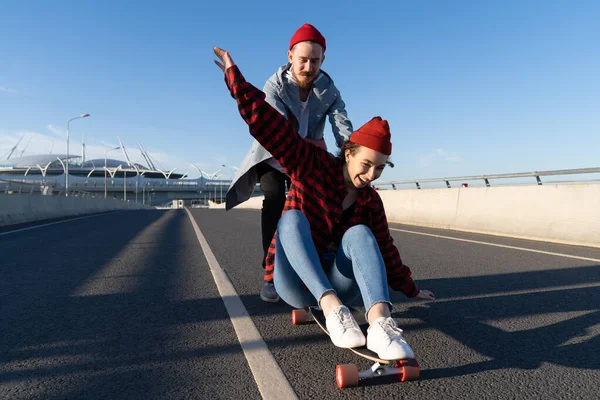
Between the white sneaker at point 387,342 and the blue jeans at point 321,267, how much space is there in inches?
5.8

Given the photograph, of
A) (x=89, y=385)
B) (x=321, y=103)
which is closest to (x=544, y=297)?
(x=321, y=103)

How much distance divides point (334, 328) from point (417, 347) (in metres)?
0.63

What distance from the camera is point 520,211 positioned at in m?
8.78

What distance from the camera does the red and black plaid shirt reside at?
241 centimetres

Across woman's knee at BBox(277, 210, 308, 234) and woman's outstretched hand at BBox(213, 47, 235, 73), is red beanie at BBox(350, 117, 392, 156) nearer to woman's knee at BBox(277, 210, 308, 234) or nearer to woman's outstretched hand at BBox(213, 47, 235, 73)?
woman's knee at BBox(277, 210, 308, 234)

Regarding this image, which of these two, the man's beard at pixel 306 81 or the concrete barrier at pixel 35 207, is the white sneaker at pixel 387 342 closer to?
the man's beard at pixel 306 81

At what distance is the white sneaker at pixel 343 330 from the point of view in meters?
1.92

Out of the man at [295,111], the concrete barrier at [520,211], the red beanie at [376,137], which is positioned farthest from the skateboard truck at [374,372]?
the concrete barrier at [520,211]

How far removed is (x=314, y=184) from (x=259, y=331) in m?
0.92

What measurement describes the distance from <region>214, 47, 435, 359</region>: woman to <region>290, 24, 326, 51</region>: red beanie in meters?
0.62

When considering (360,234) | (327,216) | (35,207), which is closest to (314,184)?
(327,216)

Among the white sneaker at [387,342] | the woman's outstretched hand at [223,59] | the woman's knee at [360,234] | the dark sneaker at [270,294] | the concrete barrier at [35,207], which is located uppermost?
the woman's outstretched hand at [223,59]

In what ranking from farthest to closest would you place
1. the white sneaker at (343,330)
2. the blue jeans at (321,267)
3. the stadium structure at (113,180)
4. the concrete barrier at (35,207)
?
the stadium structure at (113,180)
the concrete barrier at (35,207)
the blue jeans at (321,267)
the white sneaker at (343,330)

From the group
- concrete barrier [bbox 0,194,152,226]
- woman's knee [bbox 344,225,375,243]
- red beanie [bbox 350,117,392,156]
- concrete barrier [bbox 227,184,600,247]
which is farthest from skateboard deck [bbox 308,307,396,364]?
→ concrete barrier [bbox 0,194,152,226]
